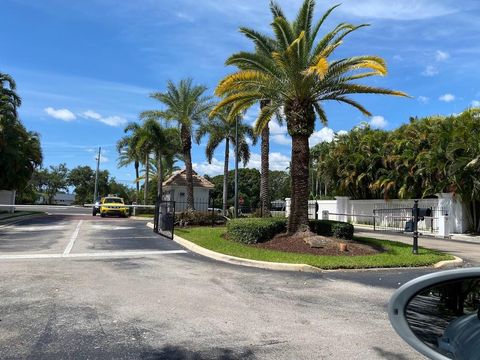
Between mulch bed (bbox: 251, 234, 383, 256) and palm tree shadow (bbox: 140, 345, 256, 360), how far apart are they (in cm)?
868

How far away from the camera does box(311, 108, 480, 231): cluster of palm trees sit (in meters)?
22.1

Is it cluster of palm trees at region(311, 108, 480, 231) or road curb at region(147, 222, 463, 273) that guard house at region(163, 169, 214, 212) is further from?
road curb at region(147, 222, 463, 273)

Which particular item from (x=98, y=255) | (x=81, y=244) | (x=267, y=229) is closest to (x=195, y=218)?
(x=267, y=229)

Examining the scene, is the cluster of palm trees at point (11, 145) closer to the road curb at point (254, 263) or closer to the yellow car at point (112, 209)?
the yellow car at point (112, 209)

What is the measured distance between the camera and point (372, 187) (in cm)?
3041

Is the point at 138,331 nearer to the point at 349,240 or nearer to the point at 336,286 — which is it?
the point at 336,286

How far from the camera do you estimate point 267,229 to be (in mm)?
15852

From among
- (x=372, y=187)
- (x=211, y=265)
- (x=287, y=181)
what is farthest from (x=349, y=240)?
(x=287, y=181)

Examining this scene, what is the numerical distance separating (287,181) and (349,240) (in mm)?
85790

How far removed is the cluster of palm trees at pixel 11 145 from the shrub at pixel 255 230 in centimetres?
1897

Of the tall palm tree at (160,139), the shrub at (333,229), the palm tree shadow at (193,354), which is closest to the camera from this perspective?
the palm tree shadow at (193,354)

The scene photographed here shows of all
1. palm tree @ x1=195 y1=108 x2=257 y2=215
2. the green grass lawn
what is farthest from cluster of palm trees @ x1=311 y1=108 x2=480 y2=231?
the green grass lawn

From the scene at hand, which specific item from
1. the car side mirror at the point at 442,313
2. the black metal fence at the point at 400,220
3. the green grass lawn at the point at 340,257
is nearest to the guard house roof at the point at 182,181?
the black metal fence at the point at 400,220

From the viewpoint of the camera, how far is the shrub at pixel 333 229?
16203mm
